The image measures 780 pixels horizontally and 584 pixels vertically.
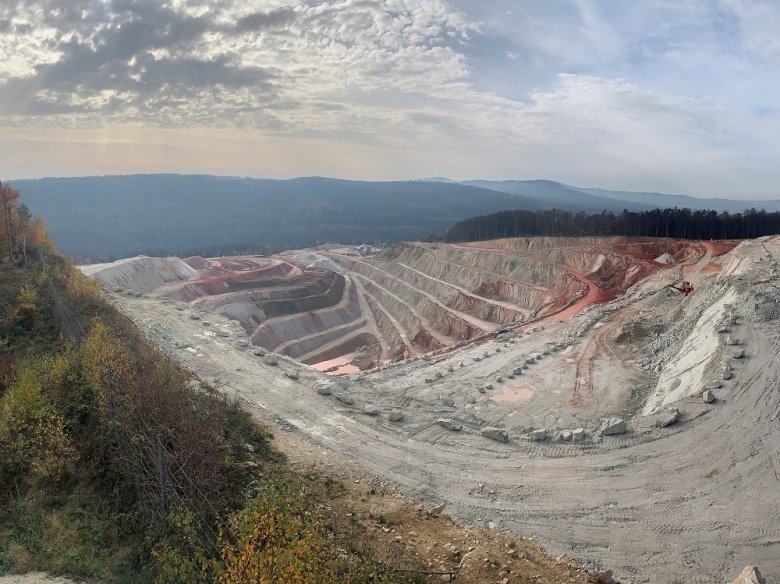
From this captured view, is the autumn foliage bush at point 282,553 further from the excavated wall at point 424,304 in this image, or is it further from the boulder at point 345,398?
the excavated wall at point 424,304

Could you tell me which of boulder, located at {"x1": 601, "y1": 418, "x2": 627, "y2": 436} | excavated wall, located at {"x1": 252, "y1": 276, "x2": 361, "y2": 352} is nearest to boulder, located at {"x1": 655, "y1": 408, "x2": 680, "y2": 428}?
boulder, located at {"x1": 601, "y1": 418, "x2": 627, "y2": 436}

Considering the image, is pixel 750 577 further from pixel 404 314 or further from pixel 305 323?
pixel 305 323

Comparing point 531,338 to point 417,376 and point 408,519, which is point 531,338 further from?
point 408,519

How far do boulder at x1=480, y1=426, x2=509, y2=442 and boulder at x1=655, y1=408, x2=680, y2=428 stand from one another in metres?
4.58

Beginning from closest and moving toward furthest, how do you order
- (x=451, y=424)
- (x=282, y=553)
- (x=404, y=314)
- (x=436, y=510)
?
(x=282, y=553)
(x=436, y=510)
(x=451, y=424)
(x=404, y=314)

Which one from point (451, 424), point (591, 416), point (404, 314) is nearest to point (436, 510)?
point (451, 424)

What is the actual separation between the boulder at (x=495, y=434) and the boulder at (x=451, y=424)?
0.80 meters

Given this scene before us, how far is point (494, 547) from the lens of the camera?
9664 mm

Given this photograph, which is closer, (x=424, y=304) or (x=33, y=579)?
(x=33, y=579)

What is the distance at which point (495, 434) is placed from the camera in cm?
1541

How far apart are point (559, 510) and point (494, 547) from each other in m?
2.85

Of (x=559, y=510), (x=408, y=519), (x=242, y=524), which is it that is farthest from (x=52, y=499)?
(x=559, y=510)

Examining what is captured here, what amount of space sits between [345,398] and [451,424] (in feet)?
14.0

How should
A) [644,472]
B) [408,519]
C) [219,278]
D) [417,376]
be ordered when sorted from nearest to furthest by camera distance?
1. [408,519]
2. [644,472]
3. [417,376]
4. [219,278]
